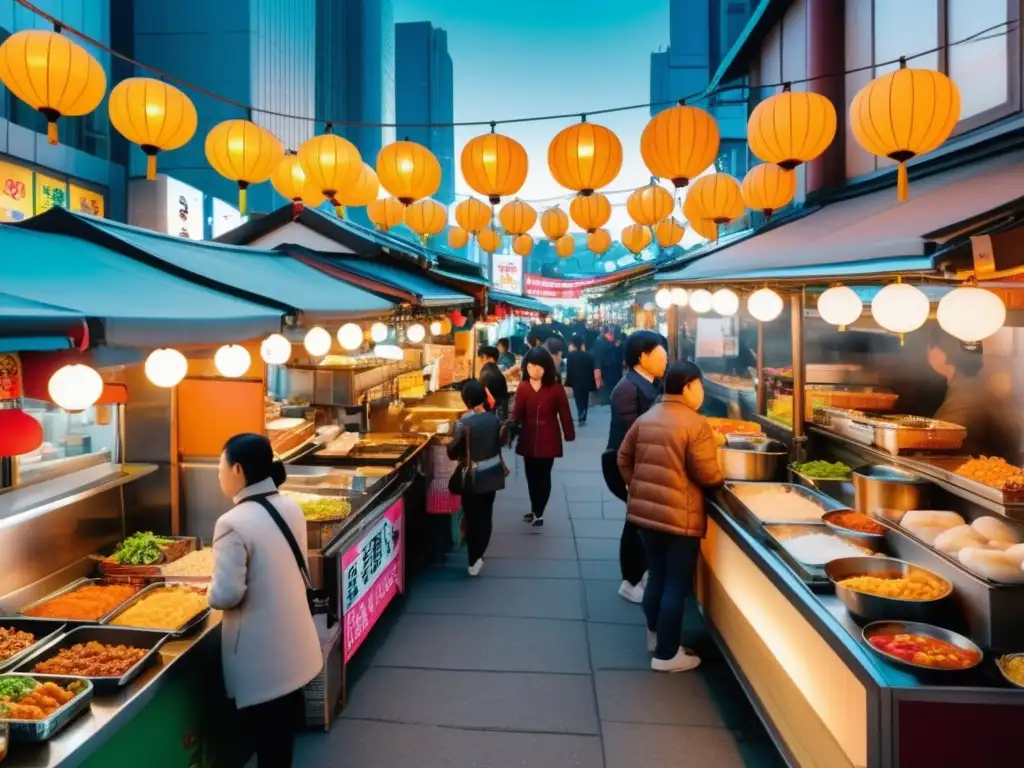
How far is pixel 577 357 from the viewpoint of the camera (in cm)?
1839

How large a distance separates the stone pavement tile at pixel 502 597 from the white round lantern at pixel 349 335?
9.32 ft

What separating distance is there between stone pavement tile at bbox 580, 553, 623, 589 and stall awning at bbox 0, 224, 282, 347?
15.4ft

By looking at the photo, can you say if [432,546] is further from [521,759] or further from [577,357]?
[577,357]

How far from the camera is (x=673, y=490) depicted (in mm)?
5641

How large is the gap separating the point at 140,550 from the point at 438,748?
8.79 feet

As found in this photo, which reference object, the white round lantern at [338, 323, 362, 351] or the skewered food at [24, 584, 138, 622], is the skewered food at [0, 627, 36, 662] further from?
the white round lantern at [338, 323, 362, 351]

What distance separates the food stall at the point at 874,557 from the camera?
3217 millimetres

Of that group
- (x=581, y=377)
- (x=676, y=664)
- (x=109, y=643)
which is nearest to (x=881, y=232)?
(x=676, y=664)

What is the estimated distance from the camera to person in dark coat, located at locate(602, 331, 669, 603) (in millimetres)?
7262

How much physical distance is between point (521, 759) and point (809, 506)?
10.2ft

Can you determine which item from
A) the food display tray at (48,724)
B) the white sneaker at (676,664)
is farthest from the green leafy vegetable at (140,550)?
the white sneaker at (676,664)

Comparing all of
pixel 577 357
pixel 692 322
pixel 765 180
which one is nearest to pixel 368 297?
pixel 765 180

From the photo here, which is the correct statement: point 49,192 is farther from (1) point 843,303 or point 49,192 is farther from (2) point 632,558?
(1) point 843,303

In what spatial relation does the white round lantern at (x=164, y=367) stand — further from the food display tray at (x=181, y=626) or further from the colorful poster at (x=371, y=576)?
the colorful poster at (x=371, y=576)
